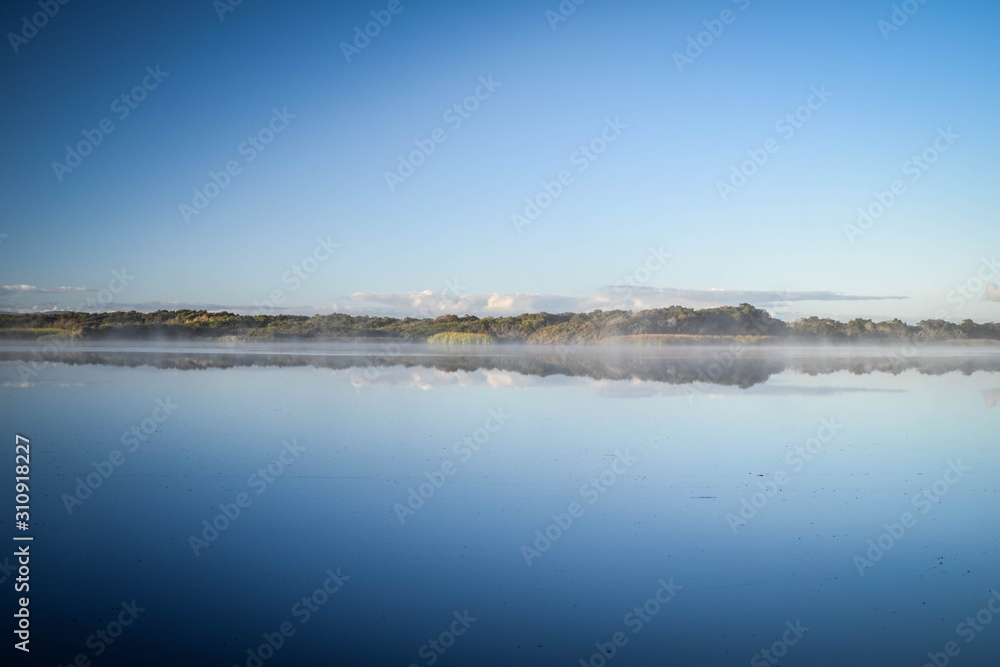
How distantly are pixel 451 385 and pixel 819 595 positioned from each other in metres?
14.2

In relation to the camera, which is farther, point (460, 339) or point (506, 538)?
point (460, 339)

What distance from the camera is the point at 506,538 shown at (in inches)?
232

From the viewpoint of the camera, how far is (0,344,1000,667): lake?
4137mm

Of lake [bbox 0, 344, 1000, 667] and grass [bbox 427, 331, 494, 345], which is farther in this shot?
grass [bbox 427, 331, 494, 345]

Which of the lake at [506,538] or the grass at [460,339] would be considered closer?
the lake at [506,538]

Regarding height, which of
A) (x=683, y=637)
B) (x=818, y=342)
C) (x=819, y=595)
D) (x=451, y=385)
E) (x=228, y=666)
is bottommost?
(x=228, y=666)

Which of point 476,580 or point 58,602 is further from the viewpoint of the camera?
point 476,580

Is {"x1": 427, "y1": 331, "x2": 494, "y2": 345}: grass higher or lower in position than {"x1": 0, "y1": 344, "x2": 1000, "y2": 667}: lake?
higher

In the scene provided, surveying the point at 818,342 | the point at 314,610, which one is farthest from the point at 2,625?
the point at 818,342

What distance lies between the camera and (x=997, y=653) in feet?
13.5

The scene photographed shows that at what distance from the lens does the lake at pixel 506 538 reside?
13.6 feet

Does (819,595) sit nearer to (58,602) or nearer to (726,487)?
(726,487)

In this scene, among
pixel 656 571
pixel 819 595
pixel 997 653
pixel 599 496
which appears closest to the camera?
pixel 997 653

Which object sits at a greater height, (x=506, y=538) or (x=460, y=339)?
(x=460, y=339)
